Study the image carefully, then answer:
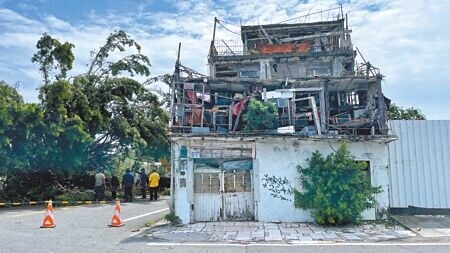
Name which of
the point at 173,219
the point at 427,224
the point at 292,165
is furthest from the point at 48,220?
the point at 427,224

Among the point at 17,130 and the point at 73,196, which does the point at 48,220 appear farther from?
the point at 73,196

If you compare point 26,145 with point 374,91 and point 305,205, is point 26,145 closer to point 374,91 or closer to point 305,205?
point 305,205

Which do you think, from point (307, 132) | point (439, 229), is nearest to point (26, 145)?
point (307, 132)

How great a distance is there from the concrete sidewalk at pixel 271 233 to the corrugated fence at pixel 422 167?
2.47 meters

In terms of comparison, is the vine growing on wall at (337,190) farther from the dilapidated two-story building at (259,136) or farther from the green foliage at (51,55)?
the green foliage at (51,55)

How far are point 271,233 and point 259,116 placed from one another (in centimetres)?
453

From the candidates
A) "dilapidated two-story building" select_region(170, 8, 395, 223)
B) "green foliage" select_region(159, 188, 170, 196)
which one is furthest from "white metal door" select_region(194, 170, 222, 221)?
"green foliage" select_region(159, 188, 170, 196)

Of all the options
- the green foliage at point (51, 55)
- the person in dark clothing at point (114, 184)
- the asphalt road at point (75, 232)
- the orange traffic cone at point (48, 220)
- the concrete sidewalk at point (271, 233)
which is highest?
the green foliage at point (51, 55)

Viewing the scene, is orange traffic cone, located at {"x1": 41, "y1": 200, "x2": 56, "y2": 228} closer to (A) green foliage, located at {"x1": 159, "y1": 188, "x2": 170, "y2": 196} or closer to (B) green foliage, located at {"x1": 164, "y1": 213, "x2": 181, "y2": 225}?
(B) green foliage, located at {"x1": 164, "y1": 213, "x2": 181, "y2": 225}

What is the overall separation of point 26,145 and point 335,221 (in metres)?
15.1

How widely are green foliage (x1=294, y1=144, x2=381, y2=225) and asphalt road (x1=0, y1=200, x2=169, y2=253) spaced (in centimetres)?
575

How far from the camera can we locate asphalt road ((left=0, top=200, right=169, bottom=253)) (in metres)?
9.73

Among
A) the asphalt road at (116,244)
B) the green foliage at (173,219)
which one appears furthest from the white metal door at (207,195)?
the asphalt road at (116,244)

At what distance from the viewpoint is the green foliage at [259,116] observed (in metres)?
14.9
